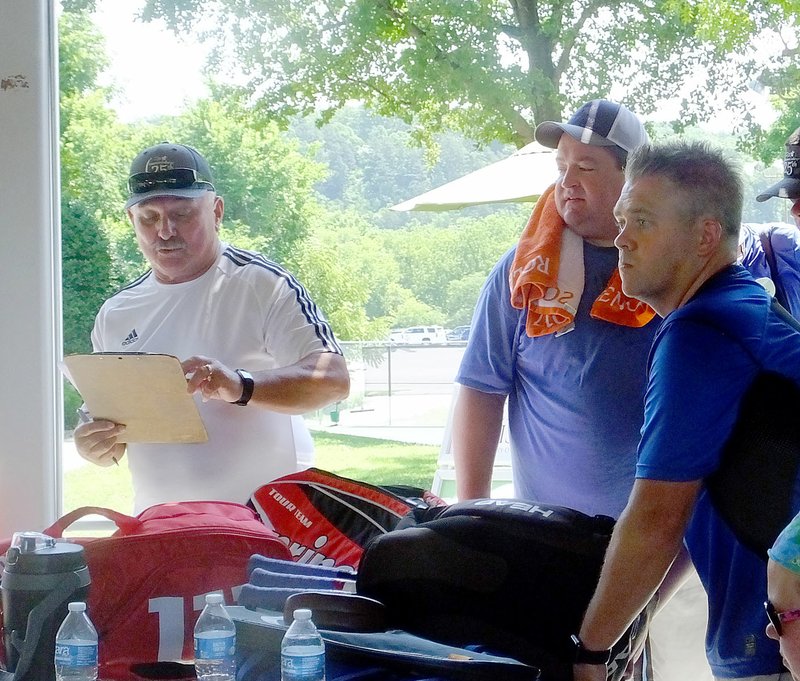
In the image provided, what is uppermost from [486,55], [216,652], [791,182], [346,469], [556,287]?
[486,55]

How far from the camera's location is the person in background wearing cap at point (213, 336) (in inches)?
75.7

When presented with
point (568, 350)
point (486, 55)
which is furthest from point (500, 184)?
point (568, 350)

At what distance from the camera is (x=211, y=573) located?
1371 millimetres

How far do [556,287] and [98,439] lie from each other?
93 centimetres

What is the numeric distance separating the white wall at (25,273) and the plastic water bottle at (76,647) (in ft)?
3.67

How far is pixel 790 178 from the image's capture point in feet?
5.98

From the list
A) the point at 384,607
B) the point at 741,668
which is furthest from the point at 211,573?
the point at 741,668

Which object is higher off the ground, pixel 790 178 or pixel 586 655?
pixel 790 178

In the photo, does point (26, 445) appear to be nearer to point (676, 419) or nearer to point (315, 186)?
point (315, 186)

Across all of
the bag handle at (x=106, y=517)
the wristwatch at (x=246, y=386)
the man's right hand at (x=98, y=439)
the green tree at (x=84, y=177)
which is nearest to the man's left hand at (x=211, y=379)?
the wristwatch at (x=246, y=386)

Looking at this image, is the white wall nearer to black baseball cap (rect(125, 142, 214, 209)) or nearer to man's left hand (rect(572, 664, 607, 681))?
black baseball cap (rect(125, 142, 214, 209))

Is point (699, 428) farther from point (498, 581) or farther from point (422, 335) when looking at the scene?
point (422, 335)

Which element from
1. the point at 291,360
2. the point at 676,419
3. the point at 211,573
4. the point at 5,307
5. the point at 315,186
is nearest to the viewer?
the point at 676,419

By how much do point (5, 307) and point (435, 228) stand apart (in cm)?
140
